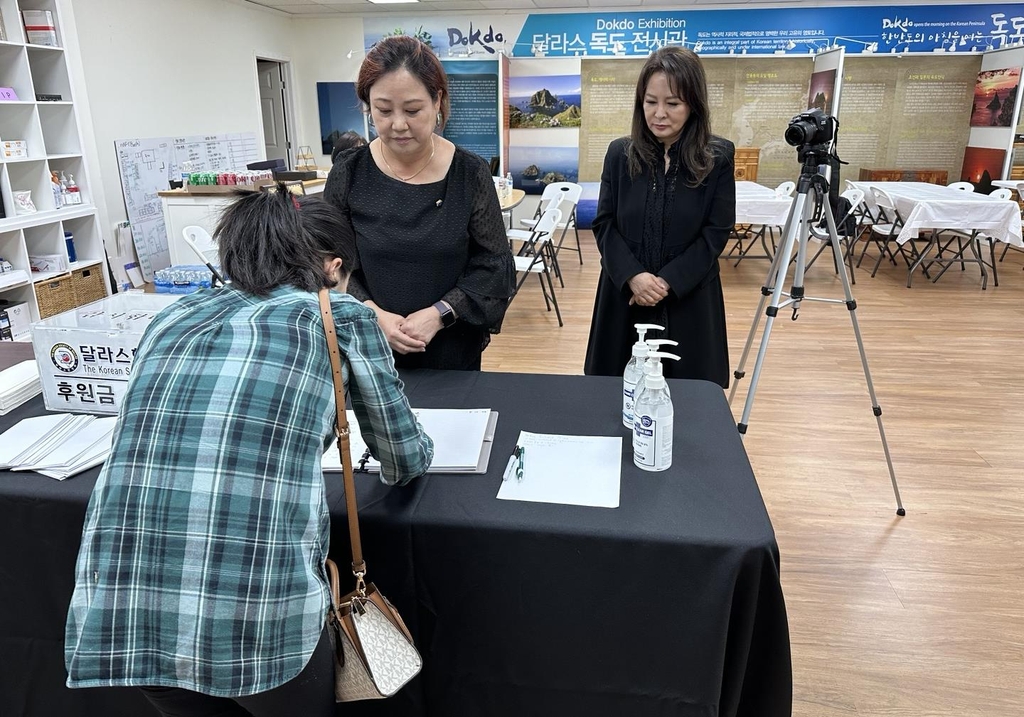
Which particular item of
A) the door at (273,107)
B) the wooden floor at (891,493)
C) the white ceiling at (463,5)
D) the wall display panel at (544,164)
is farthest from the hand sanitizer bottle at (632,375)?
the door at (273,107)

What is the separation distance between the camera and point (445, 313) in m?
1.74

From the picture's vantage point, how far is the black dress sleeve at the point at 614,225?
83.7 inches

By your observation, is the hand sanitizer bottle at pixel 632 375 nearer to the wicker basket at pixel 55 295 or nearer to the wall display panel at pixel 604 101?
the wicker basket at pixel 55 295

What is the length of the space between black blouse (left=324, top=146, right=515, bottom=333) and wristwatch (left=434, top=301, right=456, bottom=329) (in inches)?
0.6

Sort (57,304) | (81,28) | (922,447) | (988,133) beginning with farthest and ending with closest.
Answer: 1. (988,133)
2. (81,28)
3. (57,304)
4. (922,447)

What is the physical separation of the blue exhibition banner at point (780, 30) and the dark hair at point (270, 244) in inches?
333

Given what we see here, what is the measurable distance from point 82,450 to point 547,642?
98 centimetres

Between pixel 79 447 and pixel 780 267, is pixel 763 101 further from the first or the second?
pixel 79 447

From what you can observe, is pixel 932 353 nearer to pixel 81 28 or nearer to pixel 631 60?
pixel 631 60

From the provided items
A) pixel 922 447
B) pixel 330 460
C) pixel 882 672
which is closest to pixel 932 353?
pixel 922 447

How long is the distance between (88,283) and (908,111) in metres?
8.86

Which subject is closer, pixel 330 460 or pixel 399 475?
pixel 399 475

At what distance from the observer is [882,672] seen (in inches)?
73.9

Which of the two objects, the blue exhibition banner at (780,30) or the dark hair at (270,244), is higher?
the blue exhibition banner at (780,30)
